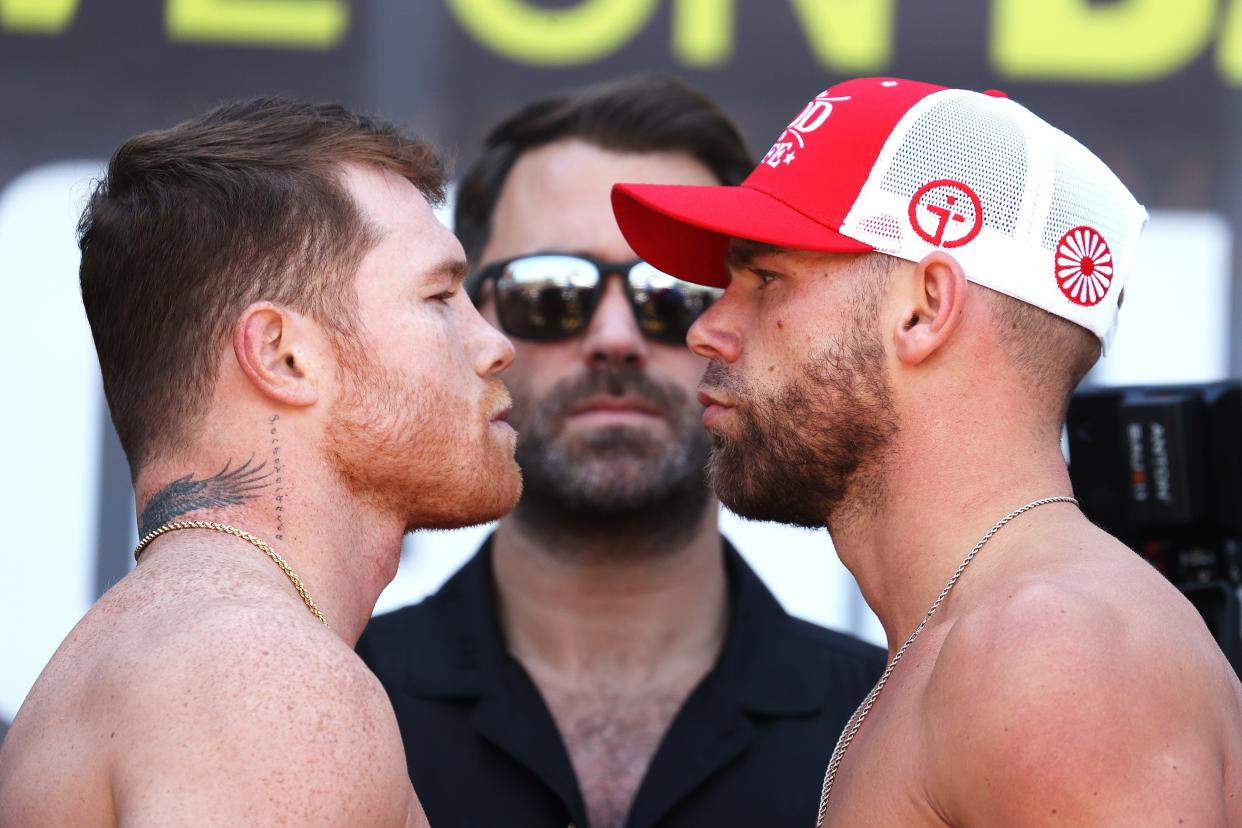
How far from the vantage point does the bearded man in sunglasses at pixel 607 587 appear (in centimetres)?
292

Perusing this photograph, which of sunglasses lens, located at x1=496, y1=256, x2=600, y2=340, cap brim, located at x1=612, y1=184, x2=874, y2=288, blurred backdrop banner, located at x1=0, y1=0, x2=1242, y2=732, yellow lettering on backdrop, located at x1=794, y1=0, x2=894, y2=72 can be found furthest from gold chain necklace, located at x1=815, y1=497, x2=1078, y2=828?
yellow lettering on backdrop, located at x1=794, y1=0, x2=894, y2=72

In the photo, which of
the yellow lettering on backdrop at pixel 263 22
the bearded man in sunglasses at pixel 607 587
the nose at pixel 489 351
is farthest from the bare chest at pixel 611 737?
the yellow lettering on backdrop at pixel 263 22

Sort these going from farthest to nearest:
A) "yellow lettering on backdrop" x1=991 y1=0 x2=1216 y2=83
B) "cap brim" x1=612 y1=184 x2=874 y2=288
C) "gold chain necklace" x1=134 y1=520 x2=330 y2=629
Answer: "yellow lettering on backdrop" x1=991 y1=0 x2=1216 y2=83
"cap brim" x1=612 y1=184 x2=874 y2=288
"gold chain necklace" x1=134 y1=520 x2=330 y2=629

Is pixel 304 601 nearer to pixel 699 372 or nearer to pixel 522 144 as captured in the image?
pixel 699 372

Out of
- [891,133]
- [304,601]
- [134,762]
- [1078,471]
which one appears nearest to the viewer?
[134,762]

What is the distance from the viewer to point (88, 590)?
3893 millimetres

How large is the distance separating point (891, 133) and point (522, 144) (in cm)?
151

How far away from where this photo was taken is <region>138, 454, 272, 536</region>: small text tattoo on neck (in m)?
2.02

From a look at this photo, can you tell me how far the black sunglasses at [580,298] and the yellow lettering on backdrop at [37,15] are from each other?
5.29 feet

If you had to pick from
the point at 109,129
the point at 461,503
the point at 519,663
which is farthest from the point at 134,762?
the point at 109,129

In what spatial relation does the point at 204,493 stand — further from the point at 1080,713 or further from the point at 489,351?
the point at 1080,713

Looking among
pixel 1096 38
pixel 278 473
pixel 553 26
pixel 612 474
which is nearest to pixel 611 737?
pixel 612 474

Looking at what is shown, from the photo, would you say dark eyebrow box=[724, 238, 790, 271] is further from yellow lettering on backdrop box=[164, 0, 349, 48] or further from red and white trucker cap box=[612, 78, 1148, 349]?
yellow lettering on backdrop box=[164, 0, 349, 48]

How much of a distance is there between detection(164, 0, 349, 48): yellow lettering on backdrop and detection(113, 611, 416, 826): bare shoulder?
2.59 metres
